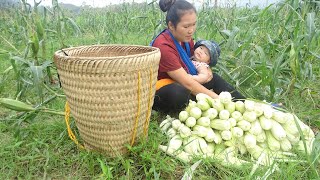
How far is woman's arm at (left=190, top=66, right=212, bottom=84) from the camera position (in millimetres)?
2313

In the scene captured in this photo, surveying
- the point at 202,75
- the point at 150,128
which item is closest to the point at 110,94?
the point at 150,128

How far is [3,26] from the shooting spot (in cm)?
474

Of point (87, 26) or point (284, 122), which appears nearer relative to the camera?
point (284, 122)

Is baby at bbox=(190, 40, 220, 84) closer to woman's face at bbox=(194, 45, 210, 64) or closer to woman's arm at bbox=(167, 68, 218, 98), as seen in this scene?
woman's face at bbox=(194, 45, 210, 64)

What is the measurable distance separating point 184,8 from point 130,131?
0.88 metres

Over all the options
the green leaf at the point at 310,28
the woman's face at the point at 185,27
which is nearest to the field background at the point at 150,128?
the green leaf at the point at 310,28

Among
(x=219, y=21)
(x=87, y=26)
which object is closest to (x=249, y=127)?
(x=219, y=21)

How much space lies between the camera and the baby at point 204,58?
2354 millimetres

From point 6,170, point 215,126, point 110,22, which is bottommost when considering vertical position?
point 6,170

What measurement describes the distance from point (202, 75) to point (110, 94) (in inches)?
36.6

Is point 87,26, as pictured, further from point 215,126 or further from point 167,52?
point 215,126

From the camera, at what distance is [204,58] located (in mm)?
2406

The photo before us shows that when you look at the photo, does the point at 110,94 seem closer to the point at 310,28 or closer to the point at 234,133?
the point at 234,133

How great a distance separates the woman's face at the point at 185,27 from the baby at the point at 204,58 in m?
0.22
